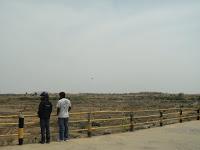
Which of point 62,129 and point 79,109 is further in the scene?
point 79,109

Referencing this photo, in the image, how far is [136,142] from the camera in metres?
16.3

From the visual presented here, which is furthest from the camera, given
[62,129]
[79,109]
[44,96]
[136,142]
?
[79,109]

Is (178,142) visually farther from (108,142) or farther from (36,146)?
(36,146)

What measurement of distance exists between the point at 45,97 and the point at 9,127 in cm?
1473

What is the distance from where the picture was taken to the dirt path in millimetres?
14508

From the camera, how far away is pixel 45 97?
1530cm

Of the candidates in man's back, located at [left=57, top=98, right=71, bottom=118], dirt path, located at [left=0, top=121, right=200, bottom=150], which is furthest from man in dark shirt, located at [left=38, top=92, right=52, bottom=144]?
man's back, located at [left=57, top=98, right=71, bottom=118]

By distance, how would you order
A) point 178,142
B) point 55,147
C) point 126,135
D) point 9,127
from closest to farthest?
point 55,147, point 178,142, point 126,135, point 9,127

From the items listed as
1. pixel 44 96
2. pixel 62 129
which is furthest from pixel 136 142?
pixel 44 96

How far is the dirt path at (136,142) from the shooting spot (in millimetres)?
14508

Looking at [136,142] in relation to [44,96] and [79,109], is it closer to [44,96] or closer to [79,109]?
[44,96]

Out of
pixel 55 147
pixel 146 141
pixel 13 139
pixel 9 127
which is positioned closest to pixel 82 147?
pixel 55 147

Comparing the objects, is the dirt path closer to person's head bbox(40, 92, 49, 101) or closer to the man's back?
the man's back

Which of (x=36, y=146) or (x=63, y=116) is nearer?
(x=36, y=146)
